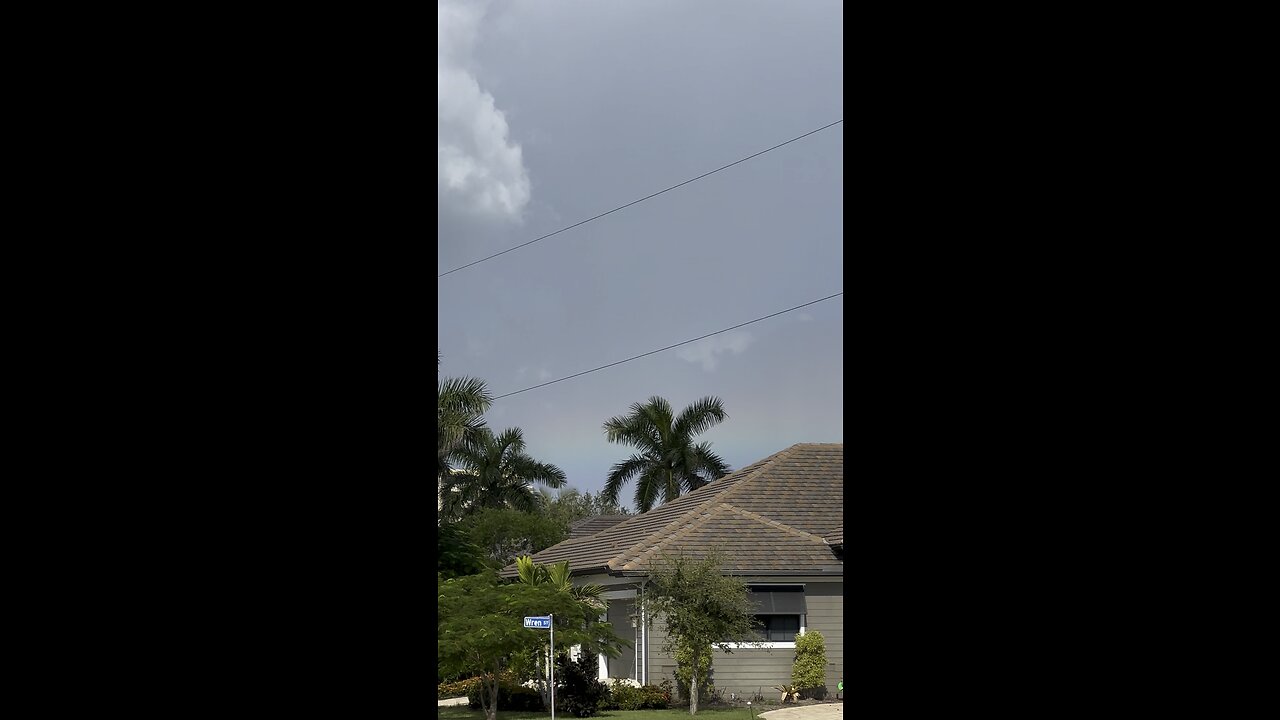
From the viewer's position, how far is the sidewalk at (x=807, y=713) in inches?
626

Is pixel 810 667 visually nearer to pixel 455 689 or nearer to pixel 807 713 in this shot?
pixel 807 713

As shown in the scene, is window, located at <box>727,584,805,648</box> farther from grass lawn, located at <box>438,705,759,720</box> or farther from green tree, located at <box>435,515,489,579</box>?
green tree, located at <box>435,515,489,579</box>

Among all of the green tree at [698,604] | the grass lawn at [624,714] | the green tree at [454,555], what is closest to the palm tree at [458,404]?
the green tree at [454,555]

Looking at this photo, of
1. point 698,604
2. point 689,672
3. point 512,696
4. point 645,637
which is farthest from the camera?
point 645,637

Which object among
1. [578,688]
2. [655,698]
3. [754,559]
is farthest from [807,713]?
[754,559]

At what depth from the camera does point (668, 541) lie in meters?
20.0

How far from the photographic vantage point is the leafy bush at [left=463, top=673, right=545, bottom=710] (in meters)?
18.1

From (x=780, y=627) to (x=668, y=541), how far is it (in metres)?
2.28

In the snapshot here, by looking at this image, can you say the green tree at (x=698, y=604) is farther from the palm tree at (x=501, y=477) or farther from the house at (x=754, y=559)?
the palm tree at (x=501, y=477)

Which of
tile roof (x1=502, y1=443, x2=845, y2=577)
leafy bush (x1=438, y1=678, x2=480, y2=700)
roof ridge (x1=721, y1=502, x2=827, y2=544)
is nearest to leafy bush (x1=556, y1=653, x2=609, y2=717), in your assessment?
tile roof (x1=502, y1=443, x2=845, y2=577)

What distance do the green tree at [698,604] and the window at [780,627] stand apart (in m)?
1.56

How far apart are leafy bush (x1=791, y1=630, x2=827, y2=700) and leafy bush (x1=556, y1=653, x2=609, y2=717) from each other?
10.0 feet
